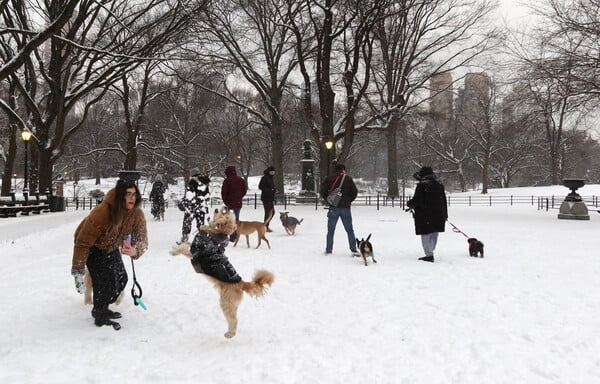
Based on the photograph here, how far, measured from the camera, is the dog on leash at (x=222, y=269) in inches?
177

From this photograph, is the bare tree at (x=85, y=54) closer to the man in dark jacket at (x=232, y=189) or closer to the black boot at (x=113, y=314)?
the man in dark jacket at (x=232, y=189)

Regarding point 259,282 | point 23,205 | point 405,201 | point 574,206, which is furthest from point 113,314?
point 405,201

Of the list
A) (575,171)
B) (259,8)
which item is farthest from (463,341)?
(575,171)

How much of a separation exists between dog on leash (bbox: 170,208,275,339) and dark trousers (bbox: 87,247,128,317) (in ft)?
2.79

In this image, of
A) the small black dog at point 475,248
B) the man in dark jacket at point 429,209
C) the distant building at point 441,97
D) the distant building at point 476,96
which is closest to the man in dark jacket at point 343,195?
the man in dark jacket at point 429,209

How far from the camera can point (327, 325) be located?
512cm

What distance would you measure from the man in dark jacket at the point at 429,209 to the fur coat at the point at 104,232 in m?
5.71

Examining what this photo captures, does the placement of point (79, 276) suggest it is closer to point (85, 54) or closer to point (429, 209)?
point (429, 209)

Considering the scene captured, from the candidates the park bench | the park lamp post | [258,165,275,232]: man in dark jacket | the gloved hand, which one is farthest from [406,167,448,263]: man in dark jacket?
the park bench

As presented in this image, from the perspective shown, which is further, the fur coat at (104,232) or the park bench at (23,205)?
the park bench at (23,205)

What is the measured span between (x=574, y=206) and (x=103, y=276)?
67.2 feet

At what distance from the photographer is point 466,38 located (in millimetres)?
27203

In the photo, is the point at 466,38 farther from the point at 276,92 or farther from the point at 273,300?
the point at 273,300

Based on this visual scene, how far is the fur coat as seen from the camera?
4523 mm
